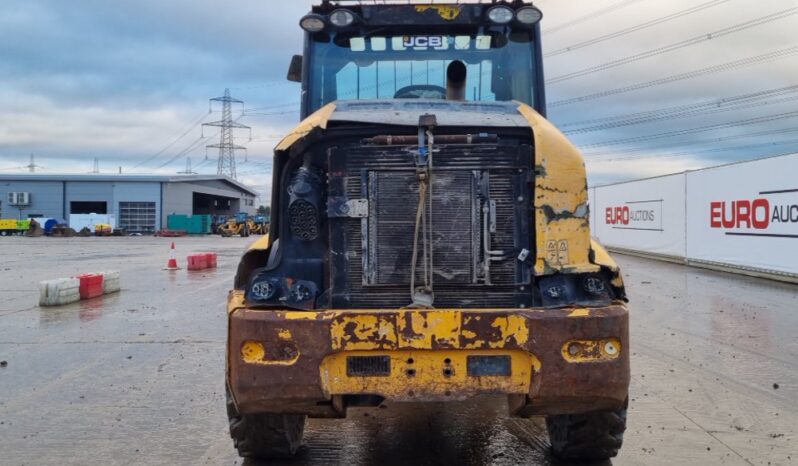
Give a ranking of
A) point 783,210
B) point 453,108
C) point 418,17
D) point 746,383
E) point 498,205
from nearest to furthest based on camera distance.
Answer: point 498,205
point 453,108
point 418,17
point 746,383
point 783,210

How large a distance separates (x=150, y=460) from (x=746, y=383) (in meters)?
5.49

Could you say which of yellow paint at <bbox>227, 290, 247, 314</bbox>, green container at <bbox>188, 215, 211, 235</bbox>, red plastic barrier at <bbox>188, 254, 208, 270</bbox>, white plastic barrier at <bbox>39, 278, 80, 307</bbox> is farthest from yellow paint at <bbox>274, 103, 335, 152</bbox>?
green container at <bbox>188, 215, 211, 235</bbox>

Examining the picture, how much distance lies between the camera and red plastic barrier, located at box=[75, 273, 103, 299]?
12851 mm

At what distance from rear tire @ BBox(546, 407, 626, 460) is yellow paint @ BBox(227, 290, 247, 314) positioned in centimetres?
221

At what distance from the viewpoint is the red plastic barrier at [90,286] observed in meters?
12.9

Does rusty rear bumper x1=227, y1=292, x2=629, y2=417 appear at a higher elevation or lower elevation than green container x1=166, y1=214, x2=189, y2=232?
lower

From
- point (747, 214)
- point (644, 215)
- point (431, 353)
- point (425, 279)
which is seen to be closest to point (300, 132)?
point (425, 279)

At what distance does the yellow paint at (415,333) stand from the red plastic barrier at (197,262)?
1734 centimetres

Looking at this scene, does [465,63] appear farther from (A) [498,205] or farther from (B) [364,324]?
(B) [364,324]

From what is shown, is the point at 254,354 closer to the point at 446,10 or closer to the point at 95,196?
the point at 446,10

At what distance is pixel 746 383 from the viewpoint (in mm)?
6332

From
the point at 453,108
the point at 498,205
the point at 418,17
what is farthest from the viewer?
the point at 418,17

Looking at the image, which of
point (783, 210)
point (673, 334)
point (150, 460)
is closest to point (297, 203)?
point (150, 460)

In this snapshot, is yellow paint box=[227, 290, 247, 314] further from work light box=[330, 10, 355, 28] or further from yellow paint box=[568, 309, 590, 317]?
work light box=[330, 10, 355, 28]
